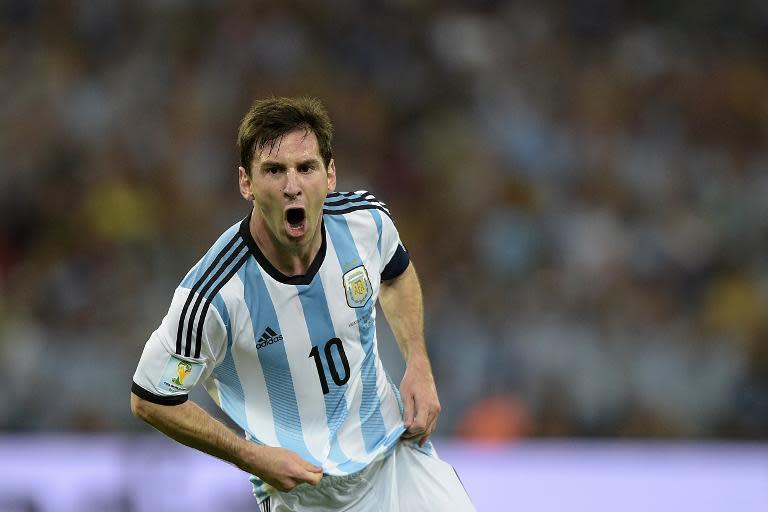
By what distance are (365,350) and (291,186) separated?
593mm

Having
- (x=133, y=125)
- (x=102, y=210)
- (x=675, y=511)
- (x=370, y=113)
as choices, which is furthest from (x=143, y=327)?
(x=675, y=511)

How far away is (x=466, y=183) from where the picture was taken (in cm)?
817

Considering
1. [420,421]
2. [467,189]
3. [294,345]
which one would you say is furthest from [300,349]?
[467,189]

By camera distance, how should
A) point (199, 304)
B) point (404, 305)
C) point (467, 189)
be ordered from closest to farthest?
point (199, 304)
point (404, 305)
point (467, 189)

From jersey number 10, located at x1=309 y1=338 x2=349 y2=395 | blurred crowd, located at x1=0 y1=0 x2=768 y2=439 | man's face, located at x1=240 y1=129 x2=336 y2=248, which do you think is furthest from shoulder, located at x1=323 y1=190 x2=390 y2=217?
blurred crowd, located at x1=0 y1=0 x2=768 y2=439

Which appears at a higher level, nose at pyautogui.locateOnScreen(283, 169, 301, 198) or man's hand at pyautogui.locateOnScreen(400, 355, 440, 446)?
nose at pyautogui.locateOnScreen(283, 169, 301, 198)

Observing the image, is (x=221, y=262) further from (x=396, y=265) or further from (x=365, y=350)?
(x=396, y=265)

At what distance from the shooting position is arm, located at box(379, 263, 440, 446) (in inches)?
143

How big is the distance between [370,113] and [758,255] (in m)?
2.73

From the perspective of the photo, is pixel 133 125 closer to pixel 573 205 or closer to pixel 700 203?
pixel 573 205

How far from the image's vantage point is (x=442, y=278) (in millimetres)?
7473

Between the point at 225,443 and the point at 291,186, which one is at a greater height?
the point at 291,186

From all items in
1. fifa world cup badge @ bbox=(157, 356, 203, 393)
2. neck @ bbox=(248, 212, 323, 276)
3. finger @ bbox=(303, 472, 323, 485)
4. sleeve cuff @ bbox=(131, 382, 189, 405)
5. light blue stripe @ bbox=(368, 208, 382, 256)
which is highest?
light blue stripe @ bbox=(368, 208, 382, 256)

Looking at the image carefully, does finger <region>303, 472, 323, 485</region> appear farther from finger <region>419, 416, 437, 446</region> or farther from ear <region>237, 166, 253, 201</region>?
ear <region>237, 166, 253, 201</region>
